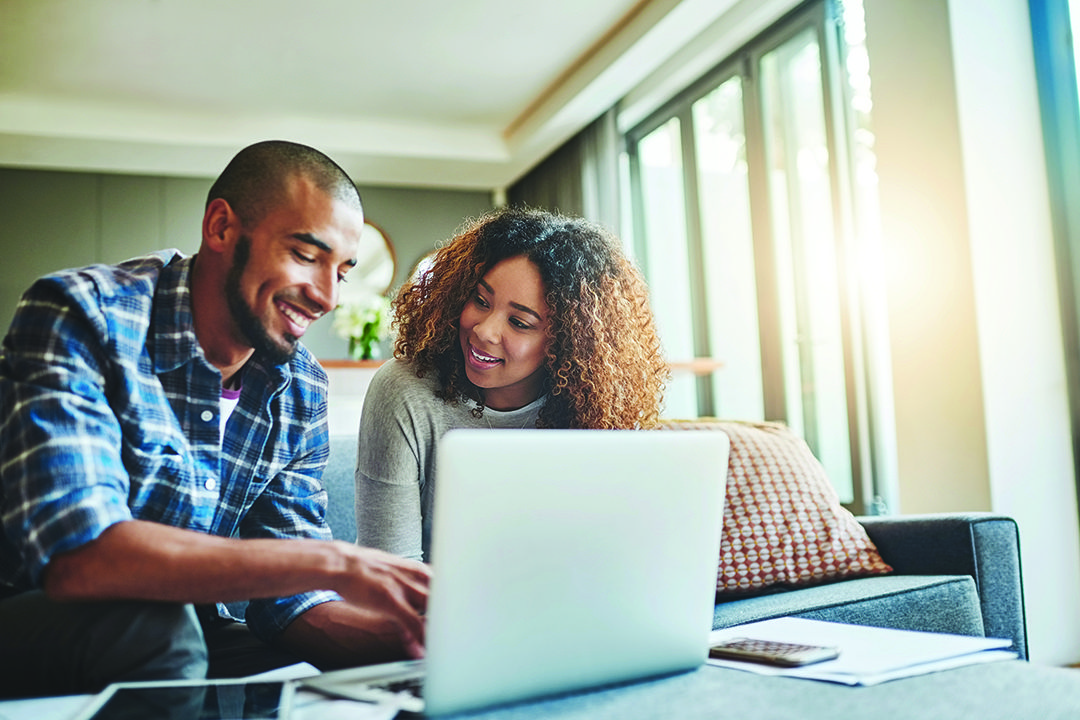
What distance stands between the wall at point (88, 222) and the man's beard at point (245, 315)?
4.68 metres

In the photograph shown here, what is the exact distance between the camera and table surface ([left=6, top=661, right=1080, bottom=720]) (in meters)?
0.71

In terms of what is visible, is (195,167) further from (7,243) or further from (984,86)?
(984,86)

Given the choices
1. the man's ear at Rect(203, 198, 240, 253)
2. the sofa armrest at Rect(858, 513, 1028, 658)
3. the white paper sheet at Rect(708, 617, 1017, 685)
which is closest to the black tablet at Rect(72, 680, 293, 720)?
the white paper sheet at Rect(708, 617, 1017, 685)

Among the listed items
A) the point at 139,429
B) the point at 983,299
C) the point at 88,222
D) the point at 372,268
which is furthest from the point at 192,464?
the point at 88,222

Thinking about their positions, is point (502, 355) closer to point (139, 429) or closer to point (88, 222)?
point (139, 429)

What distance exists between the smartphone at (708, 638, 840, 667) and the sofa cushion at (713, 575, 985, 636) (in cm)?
56

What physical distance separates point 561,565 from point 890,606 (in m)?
1.06

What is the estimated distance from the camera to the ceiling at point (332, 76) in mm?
3859

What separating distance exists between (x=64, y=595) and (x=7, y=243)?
5336 mm

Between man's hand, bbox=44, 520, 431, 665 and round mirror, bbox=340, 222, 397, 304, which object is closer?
man's hand, bbox=44, 520, 431, 665

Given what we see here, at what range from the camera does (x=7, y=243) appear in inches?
210

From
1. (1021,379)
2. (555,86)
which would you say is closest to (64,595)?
(1021,379)

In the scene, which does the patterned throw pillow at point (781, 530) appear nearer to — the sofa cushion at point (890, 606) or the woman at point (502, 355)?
the sofa cushion at point (890, 606)

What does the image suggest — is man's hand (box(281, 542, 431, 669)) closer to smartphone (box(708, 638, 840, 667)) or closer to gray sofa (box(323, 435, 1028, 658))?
smartphone (box(708, 638, 840, 667))
